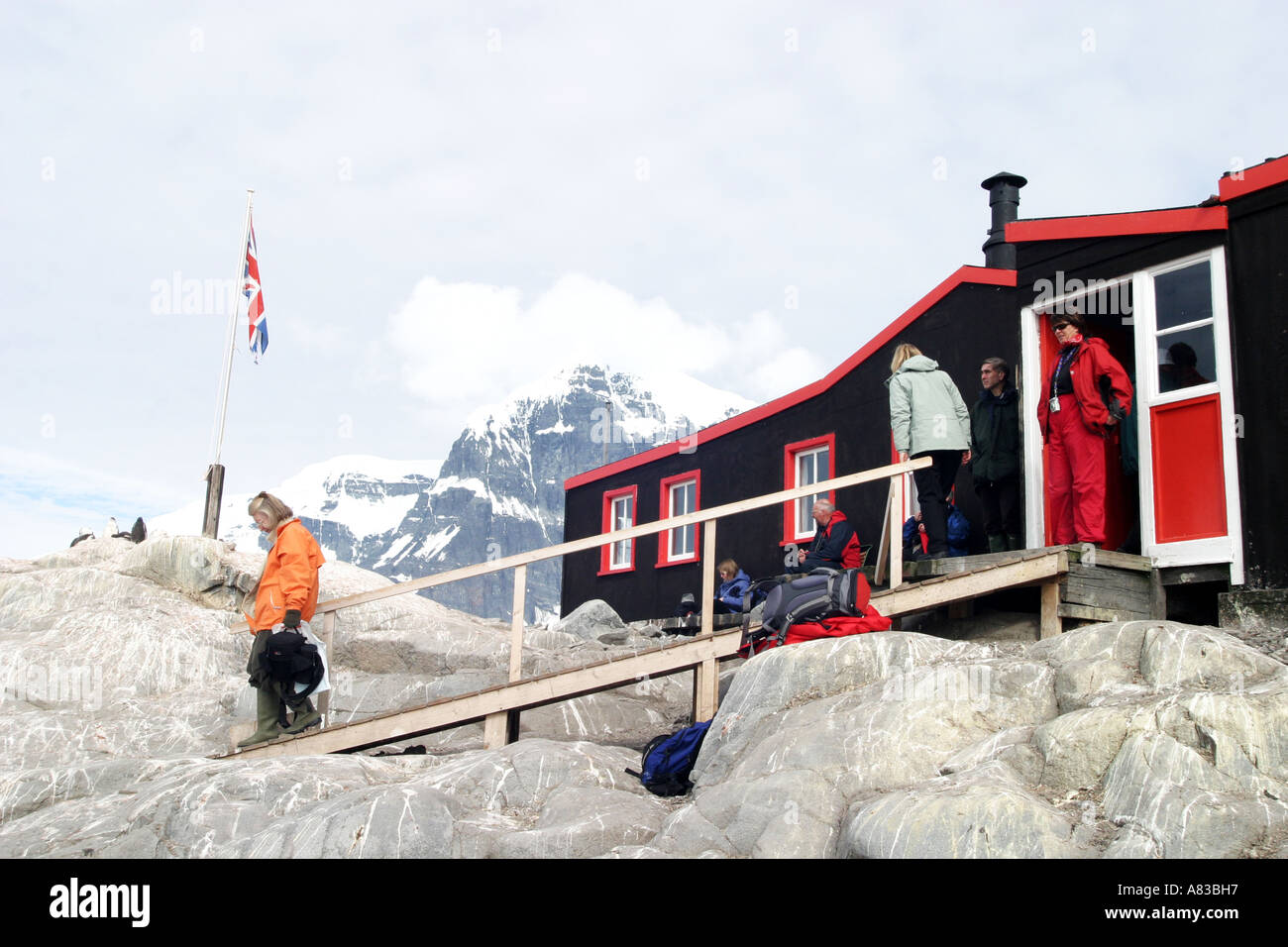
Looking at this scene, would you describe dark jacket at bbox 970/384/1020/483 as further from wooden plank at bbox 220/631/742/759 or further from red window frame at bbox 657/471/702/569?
red window frame at bbox 657/471/702/569

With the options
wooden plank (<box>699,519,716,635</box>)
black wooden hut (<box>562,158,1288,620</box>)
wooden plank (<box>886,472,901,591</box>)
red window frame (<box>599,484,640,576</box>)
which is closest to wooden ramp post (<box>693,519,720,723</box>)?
wooden plank (<box>699,519,716,635</box>)

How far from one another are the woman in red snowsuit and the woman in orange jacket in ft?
17.8

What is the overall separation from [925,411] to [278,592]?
5.02 metres

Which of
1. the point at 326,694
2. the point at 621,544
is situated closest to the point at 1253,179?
the point at 326,694

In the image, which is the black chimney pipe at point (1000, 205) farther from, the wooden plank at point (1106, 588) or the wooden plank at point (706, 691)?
the wooden plank at point (706, 691)

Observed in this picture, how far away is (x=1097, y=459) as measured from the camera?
8.51 metres

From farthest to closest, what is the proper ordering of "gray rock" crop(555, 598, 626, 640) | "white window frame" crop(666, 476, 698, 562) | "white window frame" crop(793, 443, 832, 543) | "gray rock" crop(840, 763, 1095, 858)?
"white window frame" crop(666, 476, 698, 562) < "gray rock" crop(555, 598, 626, 640) < "white window frame" crop(793, 443, 832, 543) < "gray rock" crop(840, 763, 1095, 858)

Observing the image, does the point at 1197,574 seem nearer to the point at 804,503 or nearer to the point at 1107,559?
the point at 1107,559

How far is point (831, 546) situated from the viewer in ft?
31.0

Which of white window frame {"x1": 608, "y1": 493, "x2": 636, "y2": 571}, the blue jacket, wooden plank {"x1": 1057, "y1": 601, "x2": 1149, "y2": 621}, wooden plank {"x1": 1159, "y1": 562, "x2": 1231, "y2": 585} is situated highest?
white window frame {"x1": 608, "y1": 493, "x2": 636, "y2": 571}

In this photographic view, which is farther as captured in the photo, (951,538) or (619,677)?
(951,538)

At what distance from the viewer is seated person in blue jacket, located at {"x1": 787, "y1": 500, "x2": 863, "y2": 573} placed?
30.7ft
